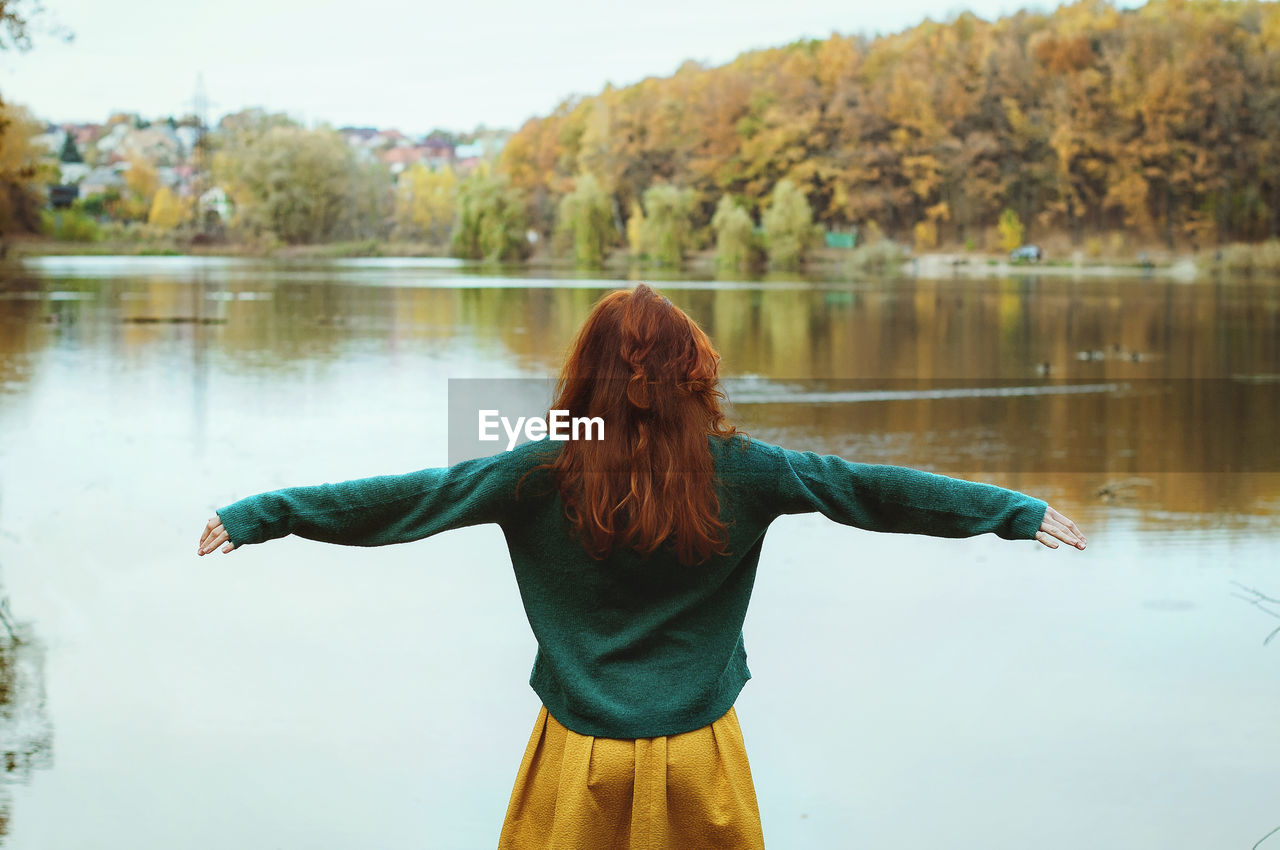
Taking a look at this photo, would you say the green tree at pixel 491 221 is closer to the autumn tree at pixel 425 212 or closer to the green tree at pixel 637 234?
the green tree at pixel 637 234

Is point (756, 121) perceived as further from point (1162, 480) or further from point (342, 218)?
point (1162, 480)

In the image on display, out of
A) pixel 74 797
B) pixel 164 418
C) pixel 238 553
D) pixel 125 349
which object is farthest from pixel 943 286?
pixel 74 797

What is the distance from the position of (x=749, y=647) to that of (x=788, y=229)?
2114 inches

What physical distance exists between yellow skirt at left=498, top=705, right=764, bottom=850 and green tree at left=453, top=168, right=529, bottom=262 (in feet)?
192

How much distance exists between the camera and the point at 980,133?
63.5 m

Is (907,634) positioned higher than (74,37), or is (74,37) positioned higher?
(74,37)

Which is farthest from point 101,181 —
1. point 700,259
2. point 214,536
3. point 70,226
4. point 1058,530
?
Answer: point 1058,530

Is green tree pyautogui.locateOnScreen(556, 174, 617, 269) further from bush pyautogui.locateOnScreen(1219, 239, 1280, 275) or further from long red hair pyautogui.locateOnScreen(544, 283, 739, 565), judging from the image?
long red hair pyautogui.locateOnScreen(544, 283, 739, 565)

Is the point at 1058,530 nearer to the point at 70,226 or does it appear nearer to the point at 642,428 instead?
the point at 642,428

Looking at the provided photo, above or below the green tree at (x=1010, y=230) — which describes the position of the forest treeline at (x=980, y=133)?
above

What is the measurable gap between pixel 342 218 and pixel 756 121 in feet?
71.6

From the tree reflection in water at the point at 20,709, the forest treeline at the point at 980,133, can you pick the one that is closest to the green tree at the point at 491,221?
the forest treeline at the point at 980,133

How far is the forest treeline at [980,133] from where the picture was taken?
58.9m

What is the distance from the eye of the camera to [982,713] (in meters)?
3.86
